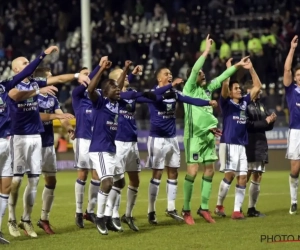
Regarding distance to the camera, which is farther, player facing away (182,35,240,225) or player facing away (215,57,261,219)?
player facing away (215,57,261,219)

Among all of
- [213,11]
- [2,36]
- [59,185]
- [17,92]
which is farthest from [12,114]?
[2,36]

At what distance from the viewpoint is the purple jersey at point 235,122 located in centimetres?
1516

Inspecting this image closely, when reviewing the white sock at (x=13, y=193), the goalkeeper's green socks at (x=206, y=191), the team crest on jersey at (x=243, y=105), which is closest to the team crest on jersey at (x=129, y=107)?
the goalkeeper's green socks at (x=206, y=191)

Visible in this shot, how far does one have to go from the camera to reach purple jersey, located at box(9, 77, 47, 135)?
42.8 ft

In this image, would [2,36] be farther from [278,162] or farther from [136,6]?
[278,162]

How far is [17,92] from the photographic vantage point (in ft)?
41.6

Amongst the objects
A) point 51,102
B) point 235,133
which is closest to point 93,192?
point 51,102

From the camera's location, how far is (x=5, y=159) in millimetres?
12383

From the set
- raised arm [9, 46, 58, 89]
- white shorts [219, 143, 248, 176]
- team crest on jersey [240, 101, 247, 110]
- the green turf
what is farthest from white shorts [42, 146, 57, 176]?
team crest on jersey [240, 101, 247, 110]

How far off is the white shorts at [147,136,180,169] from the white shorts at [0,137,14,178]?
3.13 metres

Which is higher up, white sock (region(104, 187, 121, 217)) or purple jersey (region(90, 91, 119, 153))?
purple jersey (region(90, 91, 119, 153))

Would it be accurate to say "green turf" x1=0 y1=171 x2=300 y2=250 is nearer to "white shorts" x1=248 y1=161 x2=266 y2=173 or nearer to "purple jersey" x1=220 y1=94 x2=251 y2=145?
"white shorts" x1=248 y1=161 x2=266 y2=173

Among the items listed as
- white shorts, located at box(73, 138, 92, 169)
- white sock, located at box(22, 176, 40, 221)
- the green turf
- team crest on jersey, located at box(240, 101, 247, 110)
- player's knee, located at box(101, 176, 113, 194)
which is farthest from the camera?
team crest on jersey, located at box(240, 101, 247, 110)

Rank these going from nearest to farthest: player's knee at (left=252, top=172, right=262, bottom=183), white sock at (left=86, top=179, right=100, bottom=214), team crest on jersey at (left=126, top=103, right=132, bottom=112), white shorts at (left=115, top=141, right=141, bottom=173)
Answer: white shorts at (left=115, top=141, right=141, bottom=173) → team crest on jersey at (left=126, top=103, right=132, bottom=112) → white sock at (left=86, top=179, right=100, bottom=214) → player's knee at (left=252, top=172, right=262, bottom=183)
